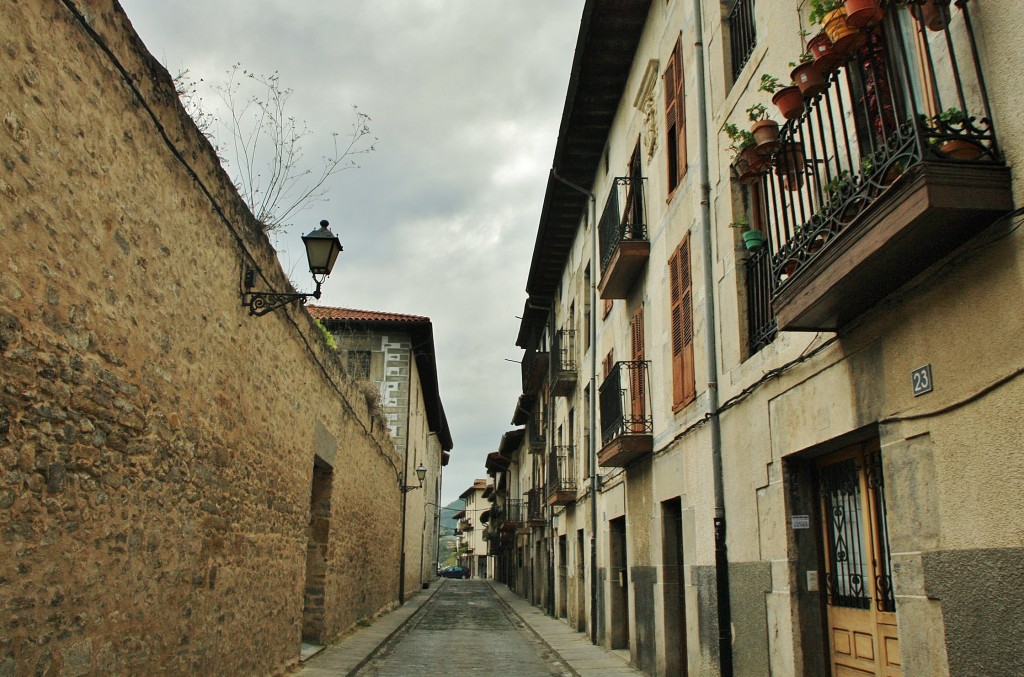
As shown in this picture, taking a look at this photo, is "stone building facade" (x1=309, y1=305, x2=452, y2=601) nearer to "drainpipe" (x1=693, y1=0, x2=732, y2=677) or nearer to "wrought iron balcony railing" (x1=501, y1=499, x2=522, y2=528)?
"wrought iron balcony railing" (x1=501, y1=499, x2=522, y2=528)

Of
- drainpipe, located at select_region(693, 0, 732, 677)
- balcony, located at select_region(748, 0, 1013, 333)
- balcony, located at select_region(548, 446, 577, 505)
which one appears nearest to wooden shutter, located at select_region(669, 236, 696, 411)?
drainpipe, located at select_region(693, 0, 732, 677)

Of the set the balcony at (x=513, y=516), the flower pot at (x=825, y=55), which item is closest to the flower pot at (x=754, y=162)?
the flower pot at (x=825, y=55)

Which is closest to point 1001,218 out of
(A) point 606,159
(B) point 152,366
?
(B) point 152,366

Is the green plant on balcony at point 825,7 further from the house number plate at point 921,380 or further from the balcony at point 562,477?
the balcony at point 562,477

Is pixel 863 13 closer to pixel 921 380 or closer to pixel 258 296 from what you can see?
pixel 921 380

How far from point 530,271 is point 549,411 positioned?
4.03 metres

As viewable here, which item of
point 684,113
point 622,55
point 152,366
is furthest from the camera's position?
point 622,55

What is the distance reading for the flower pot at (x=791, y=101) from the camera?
5.46 meters

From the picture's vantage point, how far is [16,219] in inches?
156

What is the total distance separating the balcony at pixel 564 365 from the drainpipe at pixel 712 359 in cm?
1026

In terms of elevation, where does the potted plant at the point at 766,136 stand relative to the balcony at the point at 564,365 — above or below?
below

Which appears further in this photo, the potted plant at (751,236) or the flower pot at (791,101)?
the potted plant at (751,236)

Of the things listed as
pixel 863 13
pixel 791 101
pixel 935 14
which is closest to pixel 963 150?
pixel 935 14

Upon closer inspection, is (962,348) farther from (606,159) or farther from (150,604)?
(606,159)
